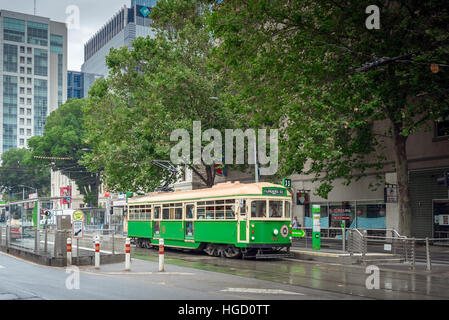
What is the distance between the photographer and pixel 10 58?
159125mm

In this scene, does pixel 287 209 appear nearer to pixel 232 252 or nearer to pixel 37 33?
pixel 232 252

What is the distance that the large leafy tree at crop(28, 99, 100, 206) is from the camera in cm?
6706

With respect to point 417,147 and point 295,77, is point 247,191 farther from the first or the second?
point 417,147

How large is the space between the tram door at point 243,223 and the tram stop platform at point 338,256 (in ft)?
9.49

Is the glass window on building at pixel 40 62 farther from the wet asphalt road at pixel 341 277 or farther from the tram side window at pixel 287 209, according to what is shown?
the wet asphalt road at pixel 341 277

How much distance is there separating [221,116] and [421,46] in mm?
16380

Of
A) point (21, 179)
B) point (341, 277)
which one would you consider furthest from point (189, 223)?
Answer: point (21, 179)

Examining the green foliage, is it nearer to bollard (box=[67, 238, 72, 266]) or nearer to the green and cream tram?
the green and cream tram

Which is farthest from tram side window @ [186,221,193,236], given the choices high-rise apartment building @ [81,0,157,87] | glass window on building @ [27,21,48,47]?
glass window on building @ [27,21,48,47]

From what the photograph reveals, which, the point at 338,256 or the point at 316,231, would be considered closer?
the point at 338,256

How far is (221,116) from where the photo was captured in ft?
116

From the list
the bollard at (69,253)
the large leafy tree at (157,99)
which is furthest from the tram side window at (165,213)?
the bollard at (69,253)

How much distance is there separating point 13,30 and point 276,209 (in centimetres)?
15585
